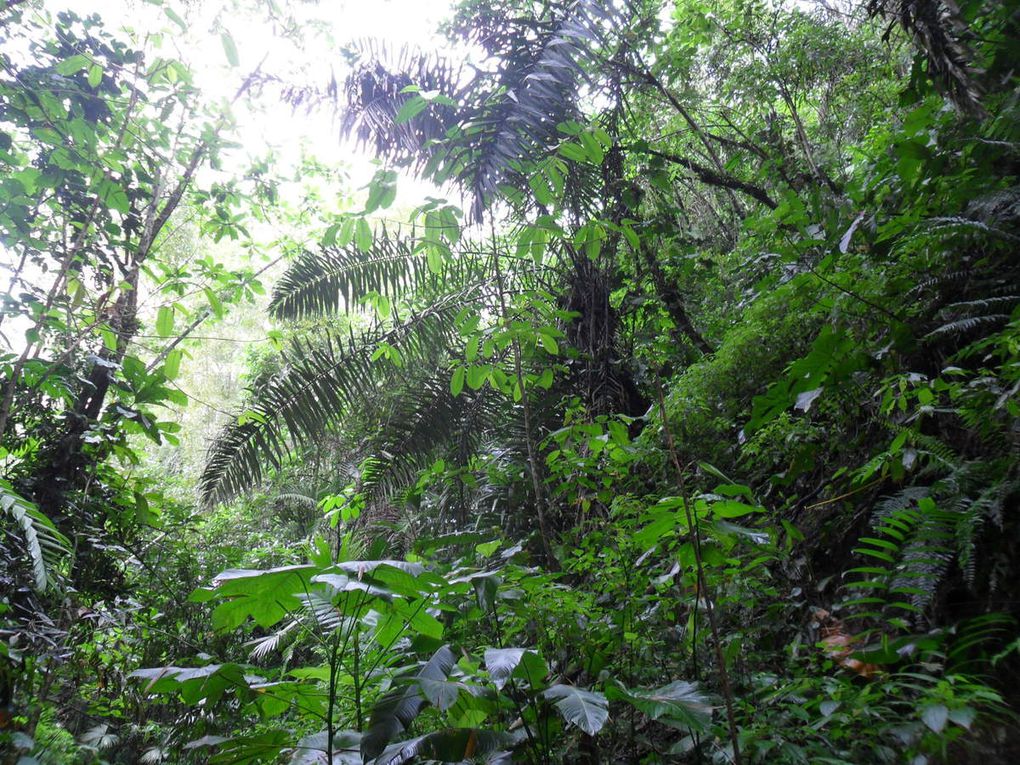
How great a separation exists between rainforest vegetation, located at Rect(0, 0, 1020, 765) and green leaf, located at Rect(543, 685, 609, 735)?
16 millimetres

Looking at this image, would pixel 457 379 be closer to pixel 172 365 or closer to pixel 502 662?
pixel 172 365

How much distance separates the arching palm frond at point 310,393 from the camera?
481 centimetres

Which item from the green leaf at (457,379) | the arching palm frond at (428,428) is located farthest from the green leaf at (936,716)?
the arching palm frond at (428,428)

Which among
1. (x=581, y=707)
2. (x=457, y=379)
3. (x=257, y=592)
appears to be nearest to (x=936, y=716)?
(x=581, y=707)

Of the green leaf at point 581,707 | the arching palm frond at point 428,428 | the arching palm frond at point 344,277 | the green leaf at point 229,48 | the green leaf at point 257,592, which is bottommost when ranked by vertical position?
the green leaf at point 581,707

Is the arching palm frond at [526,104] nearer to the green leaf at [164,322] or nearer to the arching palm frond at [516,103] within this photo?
the arching palm frond at [516,103]

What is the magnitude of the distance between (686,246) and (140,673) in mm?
4378

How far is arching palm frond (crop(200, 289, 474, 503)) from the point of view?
15.8ft

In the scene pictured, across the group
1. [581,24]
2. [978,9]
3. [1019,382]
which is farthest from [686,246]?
[1019,382]

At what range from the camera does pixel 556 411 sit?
4754 mm

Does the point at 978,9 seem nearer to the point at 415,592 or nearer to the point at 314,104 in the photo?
the point at 415,592

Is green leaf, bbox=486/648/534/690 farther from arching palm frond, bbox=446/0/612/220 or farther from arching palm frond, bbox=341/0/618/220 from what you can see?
arching palm frond, bbox=446/0/612/220

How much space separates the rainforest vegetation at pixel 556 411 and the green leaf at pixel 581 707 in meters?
0.02

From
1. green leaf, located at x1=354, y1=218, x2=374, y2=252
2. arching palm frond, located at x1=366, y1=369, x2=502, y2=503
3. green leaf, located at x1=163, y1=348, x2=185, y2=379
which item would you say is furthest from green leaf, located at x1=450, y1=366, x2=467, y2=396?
arching palm frond, located at x1=366, y1=369, x2=502, y2=503
